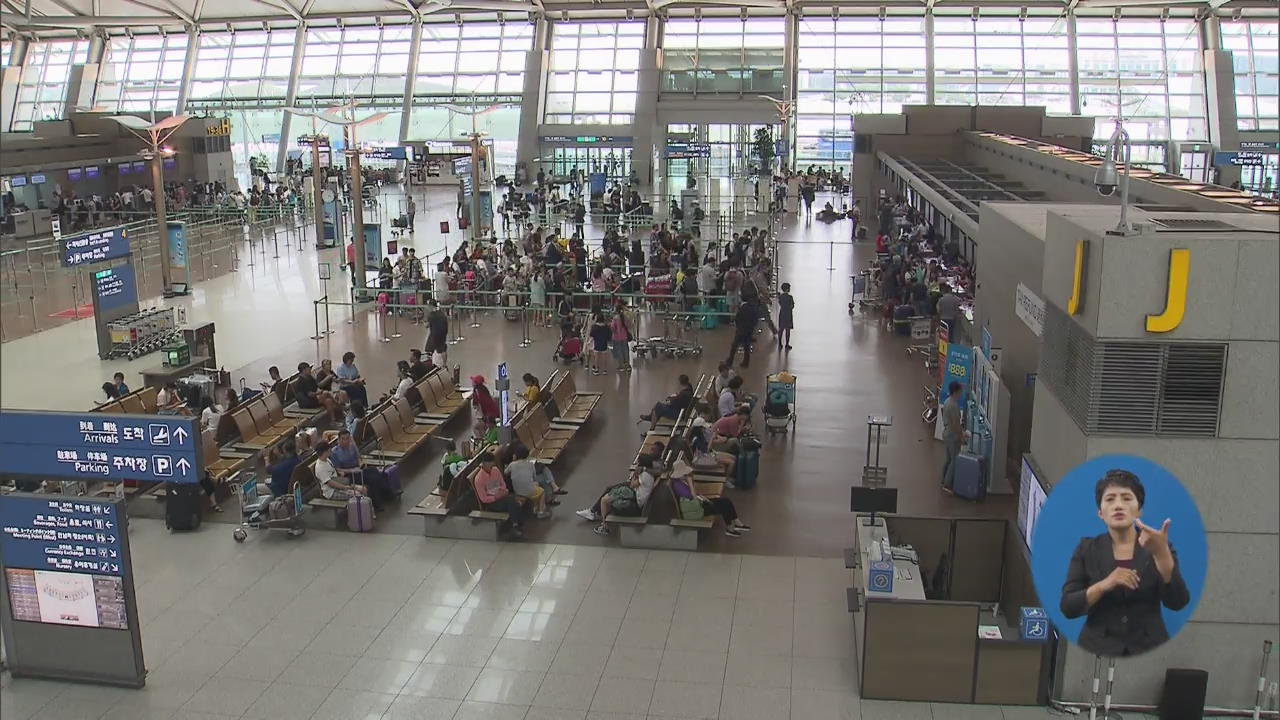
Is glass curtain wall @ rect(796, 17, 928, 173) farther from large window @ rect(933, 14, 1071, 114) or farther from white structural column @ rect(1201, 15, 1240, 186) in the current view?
white structural column @ rect(1201, 15, 1240, 186)

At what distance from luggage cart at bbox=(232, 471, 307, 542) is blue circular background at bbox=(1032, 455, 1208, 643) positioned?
7807mm

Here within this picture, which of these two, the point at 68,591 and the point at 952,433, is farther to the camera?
the point at 952,433

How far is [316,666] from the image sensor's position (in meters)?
8.62

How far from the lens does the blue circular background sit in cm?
606

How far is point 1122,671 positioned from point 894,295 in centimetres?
1428

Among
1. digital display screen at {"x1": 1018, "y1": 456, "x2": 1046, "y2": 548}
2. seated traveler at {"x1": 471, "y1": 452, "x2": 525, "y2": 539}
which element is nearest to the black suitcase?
seated traveler at {"x1": 471, "y1": 452, "x2": 525, "y2": 539}

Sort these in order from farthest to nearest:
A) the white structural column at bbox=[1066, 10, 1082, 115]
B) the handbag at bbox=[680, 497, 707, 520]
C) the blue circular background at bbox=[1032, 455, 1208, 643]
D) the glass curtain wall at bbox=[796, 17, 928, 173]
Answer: the glass curtain wall at bbox=[796, 17, 928, 173] → the white structural column at bbox=[1066, 10, 1082, 115] → the handbag at bbox=[680, 497, 707, 520] → the blue circular background at bbox=[1032, 455, 1208, 643]

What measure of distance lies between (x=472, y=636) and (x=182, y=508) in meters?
4.09

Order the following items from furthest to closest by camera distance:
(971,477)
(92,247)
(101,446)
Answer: (92,247), (971,477), (101,446)

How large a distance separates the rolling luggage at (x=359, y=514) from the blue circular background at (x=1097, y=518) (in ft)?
23.9

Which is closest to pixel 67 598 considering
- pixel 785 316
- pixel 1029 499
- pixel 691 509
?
pixel 691 509

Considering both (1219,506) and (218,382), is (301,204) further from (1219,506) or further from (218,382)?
(1219,506)

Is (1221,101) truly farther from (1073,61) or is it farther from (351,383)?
(351,383)

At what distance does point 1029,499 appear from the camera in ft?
28.8
